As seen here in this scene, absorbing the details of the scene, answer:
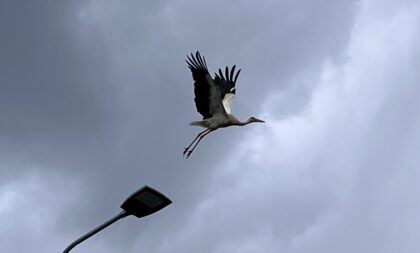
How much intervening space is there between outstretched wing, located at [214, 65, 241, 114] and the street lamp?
68.5 ft

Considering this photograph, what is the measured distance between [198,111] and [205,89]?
139cm

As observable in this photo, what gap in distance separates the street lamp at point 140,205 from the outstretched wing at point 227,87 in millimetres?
20888

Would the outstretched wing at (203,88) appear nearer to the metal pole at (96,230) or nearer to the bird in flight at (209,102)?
the bird in flight at (209,102)

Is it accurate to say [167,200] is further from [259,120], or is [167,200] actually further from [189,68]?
[259,120]

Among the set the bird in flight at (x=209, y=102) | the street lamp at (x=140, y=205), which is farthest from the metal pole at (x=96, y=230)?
the bird in flight at (x=209, y=102)

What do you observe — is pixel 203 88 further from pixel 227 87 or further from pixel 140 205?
pixel 140 205

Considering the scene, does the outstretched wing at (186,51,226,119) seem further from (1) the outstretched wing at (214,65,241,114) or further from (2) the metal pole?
(2) the metal pole

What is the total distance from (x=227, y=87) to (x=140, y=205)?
23598 mm

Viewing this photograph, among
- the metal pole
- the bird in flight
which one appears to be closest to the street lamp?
the metal pole

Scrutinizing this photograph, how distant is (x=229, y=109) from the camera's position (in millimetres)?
33312

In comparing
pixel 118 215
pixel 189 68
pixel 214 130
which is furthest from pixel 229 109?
pixel 118 215

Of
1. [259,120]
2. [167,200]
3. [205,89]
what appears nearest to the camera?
[167,200]

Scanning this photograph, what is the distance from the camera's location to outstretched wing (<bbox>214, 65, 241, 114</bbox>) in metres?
33.7

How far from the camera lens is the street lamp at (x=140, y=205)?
11.6 m
